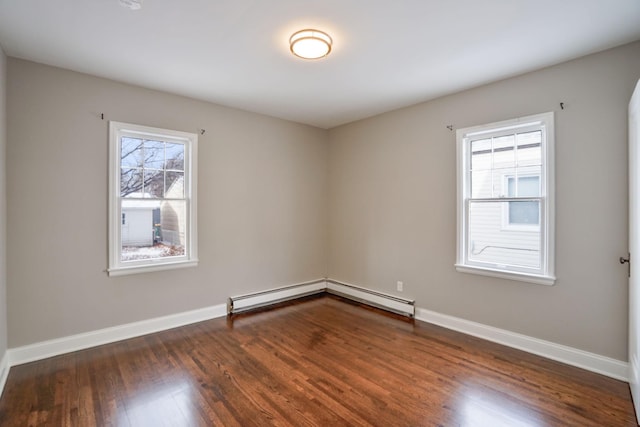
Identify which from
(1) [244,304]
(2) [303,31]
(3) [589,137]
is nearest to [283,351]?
(1) [244,304]

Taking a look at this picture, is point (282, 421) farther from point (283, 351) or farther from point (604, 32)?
point (604, 32)

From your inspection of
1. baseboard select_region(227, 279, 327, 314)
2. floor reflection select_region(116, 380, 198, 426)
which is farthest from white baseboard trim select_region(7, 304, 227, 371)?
floor reflection select_region(116, 380, 198, 426)

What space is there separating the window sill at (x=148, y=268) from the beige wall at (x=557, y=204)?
93.8 inches

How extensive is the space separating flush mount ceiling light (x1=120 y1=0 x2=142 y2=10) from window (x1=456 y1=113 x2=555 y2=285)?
3.24 m

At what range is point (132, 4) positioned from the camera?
2113 mm

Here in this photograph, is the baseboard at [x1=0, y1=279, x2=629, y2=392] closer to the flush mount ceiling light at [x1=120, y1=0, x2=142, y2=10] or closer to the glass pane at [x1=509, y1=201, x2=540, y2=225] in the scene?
the glass pane at [x1=509, y1=201, x2=540, y2=225]

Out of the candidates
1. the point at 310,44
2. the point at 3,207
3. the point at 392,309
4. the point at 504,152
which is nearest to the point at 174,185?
the point at 3,207

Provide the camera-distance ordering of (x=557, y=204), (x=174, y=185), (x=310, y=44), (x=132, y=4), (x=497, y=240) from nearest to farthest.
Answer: (x=132, y=4), (x=310, y=44), (x=557, y=204), (x=497, y=240), (x=174, y=185)

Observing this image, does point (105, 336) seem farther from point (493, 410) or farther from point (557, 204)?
point (557, 204)

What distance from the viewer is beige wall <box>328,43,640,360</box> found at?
2.70m

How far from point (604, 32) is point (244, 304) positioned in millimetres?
4538

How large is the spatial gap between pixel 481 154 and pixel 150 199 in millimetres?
3775

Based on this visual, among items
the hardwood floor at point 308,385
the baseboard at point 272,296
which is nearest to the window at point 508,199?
the hardwood floor at point 308,385

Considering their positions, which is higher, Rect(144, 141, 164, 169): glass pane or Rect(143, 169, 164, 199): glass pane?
Rect(144, 141, 164, 169): glass pane
